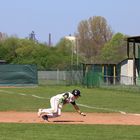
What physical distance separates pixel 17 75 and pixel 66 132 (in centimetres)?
3889

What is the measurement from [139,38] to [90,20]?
65.1 metres

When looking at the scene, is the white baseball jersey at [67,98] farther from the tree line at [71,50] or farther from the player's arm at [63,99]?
the tree line at [71,50]

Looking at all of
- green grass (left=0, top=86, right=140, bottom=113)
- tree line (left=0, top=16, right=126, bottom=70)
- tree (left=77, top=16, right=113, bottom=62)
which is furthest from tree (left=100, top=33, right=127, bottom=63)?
green grass (left=0, top=86, right=140, bottom=113)

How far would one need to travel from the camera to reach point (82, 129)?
14.4m

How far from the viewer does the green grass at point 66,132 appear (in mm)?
12470

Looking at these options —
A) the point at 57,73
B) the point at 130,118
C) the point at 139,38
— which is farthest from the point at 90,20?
the point at 130,118

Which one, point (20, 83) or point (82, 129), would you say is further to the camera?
point (20, 83)

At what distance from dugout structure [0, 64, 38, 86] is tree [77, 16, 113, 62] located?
66.9 meters

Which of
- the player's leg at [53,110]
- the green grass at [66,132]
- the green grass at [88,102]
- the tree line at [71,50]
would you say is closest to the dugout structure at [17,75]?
the green grass at [88,102]

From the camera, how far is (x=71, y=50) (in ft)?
363

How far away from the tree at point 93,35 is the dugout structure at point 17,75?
2635 inches

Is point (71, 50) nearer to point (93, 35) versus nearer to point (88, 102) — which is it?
point (93, 35)

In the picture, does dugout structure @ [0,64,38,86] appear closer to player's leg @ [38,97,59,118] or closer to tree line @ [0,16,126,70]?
tree line @ [0,16,126,70]

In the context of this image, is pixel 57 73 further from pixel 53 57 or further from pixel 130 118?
pixel 130 118
